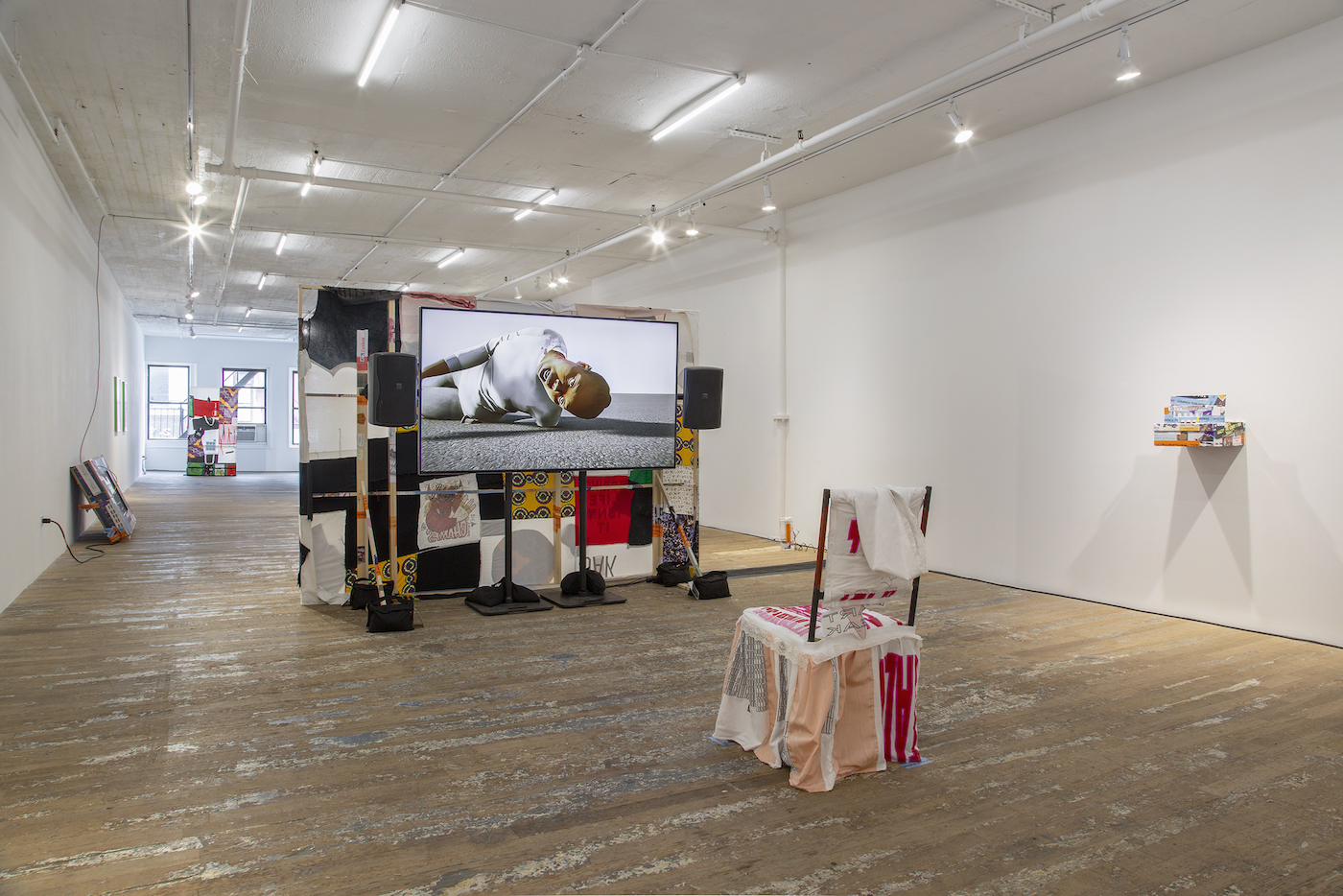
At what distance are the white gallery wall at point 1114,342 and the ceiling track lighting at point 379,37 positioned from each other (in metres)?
3.56

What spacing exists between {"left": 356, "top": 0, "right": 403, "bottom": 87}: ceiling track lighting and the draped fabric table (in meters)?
3.52

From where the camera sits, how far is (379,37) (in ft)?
14.8

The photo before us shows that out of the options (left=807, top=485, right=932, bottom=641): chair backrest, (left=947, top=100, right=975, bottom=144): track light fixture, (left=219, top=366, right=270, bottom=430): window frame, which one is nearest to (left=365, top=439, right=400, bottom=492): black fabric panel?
(left=807, top=485, right=932, bottom=641): chair backrest

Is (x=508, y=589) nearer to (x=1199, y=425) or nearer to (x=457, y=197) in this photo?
(x=457, y=197)

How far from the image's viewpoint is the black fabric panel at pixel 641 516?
620cm

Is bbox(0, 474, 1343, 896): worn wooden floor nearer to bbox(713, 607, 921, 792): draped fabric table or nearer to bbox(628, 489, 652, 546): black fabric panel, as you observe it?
bbox(713, 607, 921, 792): draped fabric table

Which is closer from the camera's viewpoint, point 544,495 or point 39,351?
point 544,495

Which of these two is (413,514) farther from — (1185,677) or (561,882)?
(1185,677)

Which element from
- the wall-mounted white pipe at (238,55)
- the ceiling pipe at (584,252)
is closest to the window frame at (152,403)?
the ceiling pipe at (584,252)

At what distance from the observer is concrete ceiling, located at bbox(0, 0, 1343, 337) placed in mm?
4336

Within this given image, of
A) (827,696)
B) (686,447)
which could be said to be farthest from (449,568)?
(827,696)

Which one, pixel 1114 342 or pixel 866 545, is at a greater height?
pixel 1114 342

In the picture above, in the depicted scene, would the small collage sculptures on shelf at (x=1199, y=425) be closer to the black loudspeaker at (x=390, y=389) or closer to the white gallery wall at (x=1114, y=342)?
the white gallery wall at (x=1114, y=342)

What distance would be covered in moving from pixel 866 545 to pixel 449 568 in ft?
12.4
